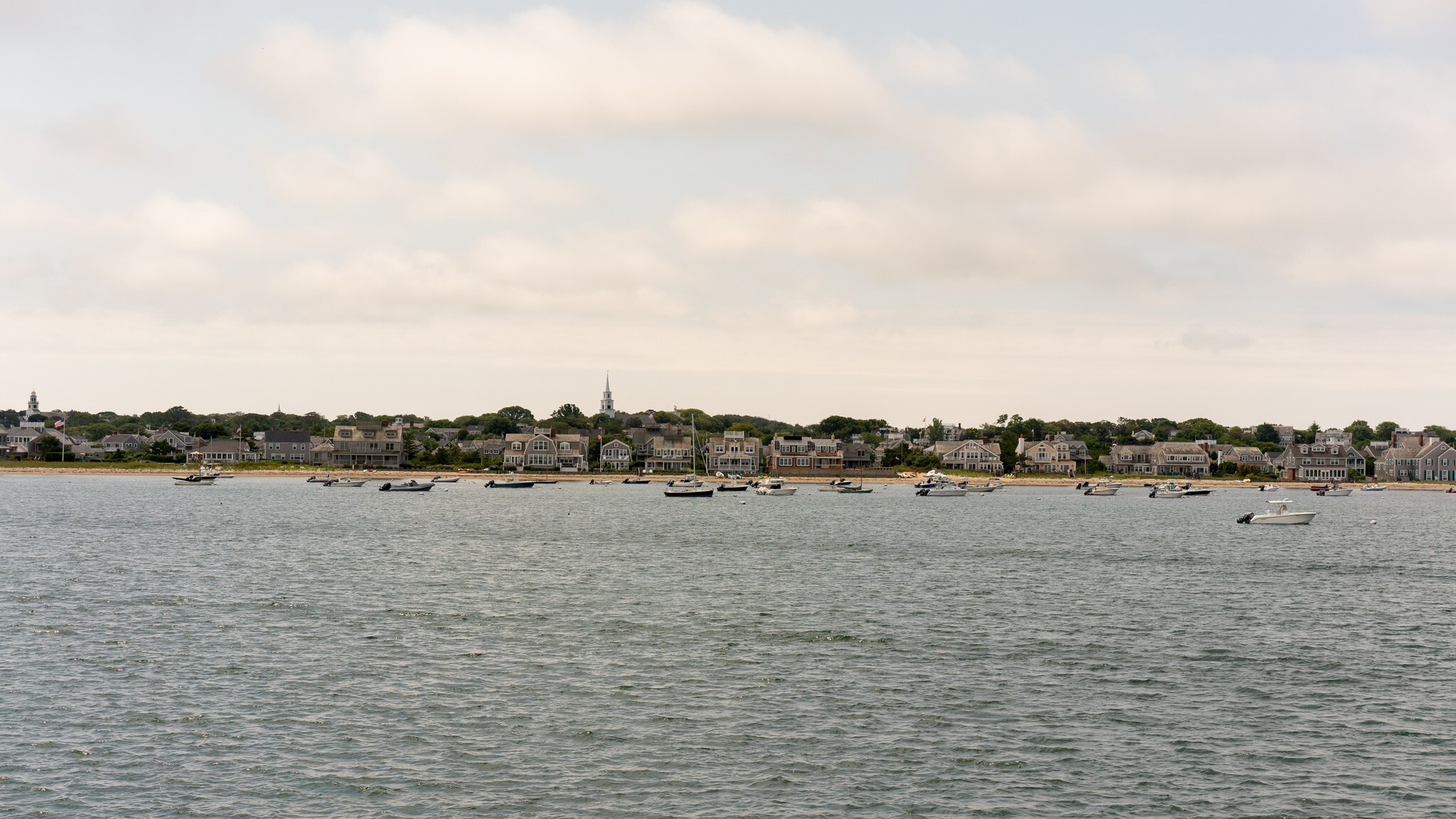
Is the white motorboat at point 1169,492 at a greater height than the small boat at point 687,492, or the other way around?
the small boat at point 687,492

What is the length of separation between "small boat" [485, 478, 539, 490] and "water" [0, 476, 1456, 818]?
102 m

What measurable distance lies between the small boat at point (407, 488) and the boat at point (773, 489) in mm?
49781

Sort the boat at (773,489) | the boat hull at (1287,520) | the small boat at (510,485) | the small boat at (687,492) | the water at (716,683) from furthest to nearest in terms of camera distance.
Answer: the small boat at (510,485) < the boat at (773,489) < the small boat at (687,492) < the boat hull at (1287,520) < the water at (716,683)

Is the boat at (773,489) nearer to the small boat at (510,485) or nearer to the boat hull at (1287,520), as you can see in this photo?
the small boat at (510,485)

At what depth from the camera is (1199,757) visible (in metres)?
25.7

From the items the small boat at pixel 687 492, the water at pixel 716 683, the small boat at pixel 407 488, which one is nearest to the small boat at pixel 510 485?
the small boat at pixel 407 488

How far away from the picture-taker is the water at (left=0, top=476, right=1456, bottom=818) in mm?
23078

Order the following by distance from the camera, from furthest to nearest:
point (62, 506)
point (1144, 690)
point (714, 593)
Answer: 1. point (62, 506)
2. point (714, 593)
3. point (1144, 690)

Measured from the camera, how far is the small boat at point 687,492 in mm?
152000

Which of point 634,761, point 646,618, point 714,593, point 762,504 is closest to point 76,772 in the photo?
point 634,761

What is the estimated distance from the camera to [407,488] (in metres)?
163

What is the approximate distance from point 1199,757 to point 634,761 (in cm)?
1314

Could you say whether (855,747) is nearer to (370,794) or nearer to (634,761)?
(634,761)

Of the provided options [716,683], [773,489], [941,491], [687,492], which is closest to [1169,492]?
[941,491]
